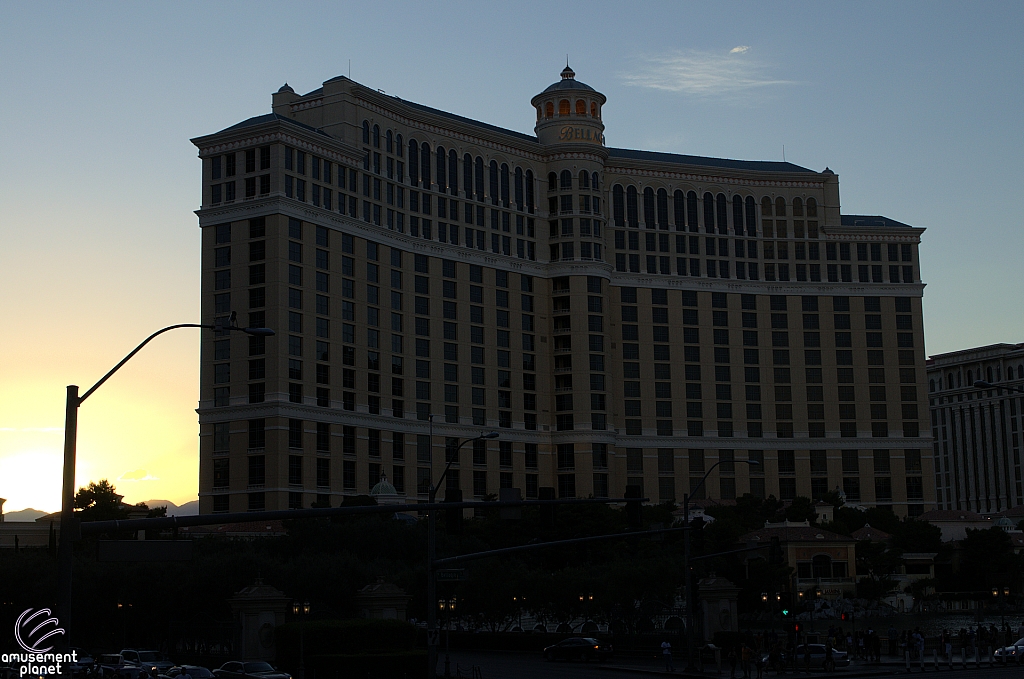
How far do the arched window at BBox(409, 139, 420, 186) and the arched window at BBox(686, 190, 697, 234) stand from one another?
4048cm

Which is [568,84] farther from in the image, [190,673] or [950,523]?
[190,673]

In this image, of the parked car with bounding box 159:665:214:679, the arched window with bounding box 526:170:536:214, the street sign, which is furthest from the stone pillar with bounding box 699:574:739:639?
the arched window with bounding box 526:170:536:214

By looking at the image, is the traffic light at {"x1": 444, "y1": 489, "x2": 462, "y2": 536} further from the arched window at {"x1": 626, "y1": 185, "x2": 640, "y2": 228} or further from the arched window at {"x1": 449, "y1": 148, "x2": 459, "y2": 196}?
the arched window at {"x1": 626, "y1": 185, "x2": 640, "y2": 228}

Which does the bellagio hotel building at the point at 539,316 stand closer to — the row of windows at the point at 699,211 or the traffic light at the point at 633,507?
the row of windows at the point at 699,211

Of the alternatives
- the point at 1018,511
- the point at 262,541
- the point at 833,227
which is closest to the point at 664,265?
the point at 833,227

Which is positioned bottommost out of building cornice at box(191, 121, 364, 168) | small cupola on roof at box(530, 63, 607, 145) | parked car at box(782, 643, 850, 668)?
parked car at box(782, 643, 850, 668)

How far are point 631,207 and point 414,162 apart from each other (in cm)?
3383

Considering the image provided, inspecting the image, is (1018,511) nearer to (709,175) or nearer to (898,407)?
(898,407)

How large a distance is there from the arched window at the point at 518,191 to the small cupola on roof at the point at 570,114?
279 inches

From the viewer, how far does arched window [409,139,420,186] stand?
489 feet

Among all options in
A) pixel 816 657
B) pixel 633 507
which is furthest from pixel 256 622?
pixel 816 657

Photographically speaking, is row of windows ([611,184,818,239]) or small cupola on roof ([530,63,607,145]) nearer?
small cupola on roof ([530,63,607,145])

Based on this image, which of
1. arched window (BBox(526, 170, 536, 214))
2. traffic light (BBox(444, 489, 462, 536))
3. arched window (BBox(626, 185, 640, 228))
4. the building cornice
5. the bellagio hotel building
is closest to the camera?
traffic light (BBox(444, 489, 462, 536))

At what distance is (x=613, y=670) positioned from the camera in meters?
62.4
